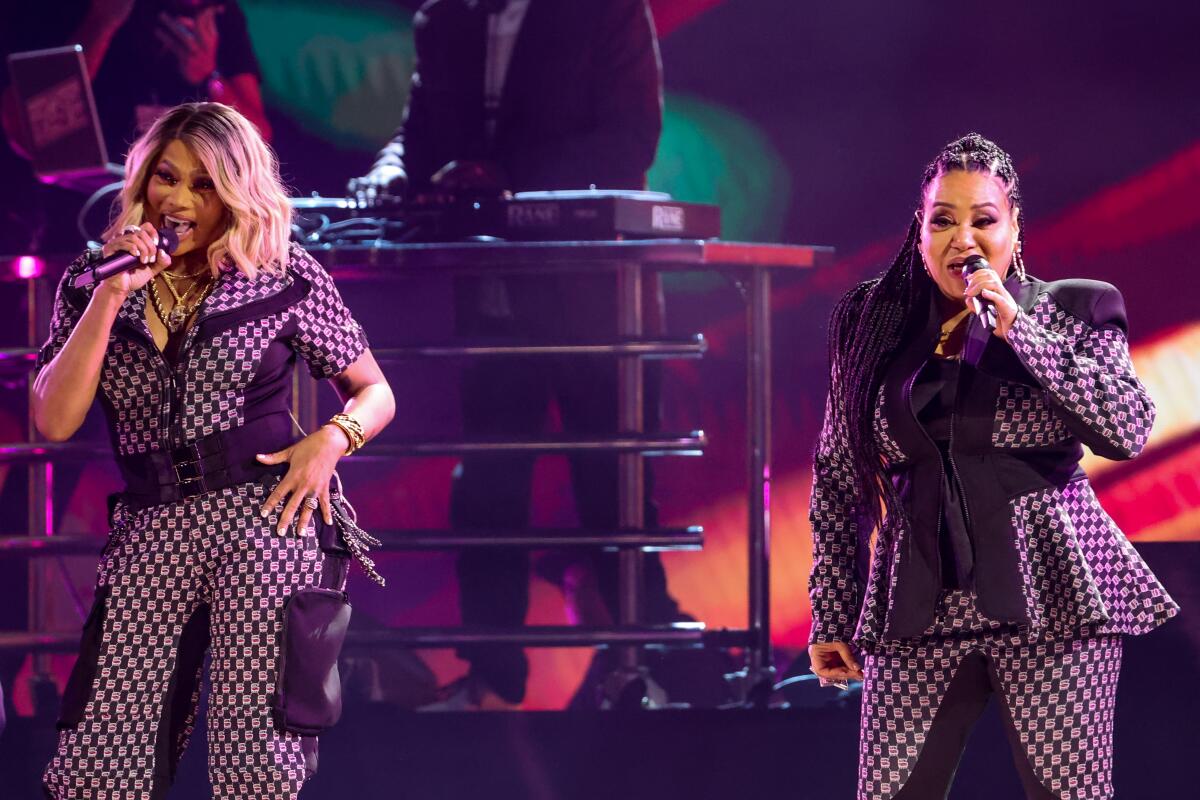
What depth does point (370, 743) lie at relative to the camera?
3.45 metres

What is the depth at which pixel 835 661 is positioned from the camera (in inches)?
87.4

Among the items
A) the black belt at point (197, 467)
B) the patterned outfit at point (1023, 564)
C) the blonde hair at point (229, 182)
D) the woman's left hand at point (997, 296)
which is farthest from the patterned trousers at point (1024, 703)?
the blonde hair at point (229, 182)

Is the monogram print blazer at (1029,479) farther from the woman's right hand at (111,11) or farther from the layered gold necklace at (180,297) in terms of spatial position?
the woman's right hand at (111,11)

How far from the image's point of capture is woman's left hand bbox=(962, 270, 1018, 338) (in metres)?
1.90

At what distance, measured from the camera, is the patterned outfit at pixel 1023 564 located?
1.99 m

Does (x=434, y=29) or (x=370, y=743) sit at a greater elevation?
(x=434, y=29)

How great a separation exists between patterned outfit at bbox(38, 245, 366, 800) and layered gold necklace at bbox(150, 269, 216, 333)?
0.09 feet

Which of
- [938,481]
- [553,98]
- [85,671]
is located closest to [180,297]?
[85,671]

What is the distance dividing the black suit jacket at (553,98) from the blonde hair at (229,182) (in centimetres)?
214

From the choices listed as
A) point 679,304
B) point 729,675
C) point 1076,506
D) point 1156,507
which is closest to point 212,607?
point 1076,506

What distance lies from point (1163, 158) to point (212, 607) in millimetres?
3304

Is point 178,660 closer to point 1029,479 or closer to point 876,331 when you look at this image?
point 876,331

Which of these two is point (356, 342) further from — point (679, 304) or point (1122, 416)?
point (679, 304)

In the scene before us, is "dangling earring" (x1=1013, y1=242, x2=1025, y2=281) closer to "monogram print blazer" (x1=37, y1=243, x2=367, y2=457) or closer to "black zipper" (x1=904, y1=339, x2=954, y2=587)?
"black zipper" (x1=904, y1=339, x2=954, y2=587)
